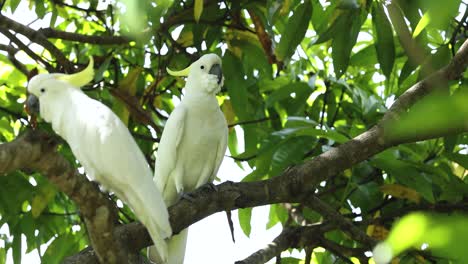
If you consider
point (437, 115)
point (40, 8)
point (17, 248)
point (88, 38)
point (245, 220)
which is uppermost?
point (40, 8)

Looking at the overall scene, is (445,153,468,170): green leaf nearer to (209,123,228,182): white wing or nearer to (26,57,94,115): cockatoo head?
(209,123,228,182): white wing

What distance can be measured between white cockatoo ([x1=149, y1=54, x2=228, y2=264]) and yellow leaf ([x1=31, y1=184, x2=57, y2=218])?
1.35 ft

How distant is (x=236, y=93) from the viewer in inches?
103

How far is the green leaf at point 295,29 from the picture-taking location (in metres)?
2.22

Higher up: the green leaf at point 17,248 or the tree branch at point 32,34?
the tree branch at point 32,34

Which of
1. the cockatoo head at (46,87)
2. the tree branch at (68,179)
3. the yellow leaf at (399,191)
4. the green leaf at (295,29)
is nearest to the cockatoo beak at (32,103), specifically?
the cockatoo head at (46,87)

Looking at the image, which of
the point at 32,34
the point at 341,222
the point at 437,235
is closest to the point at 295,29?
the point at 341,222

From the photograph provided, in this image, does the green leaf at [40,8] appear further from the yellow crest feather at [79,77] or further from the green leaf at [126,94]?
the yellow crest feather at [79,77]

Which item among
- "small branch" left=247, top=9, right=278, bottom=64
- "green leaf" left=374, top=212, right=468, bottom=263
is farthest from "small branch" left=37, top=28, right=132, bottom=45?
"green leaf" left=374, top=212, right=468, bottom=263

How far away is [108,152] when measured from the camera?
4.72 feet

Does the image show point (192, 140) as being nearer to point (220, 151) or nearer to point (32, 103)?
point (220, 151)

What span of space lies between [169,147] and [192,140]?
0.40ft

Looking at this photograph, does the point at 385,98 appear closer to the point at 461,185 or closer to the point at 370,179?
the point at 370,179

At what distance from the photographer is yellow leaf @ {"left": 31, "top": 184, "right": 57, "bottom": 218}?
8.08 ft
